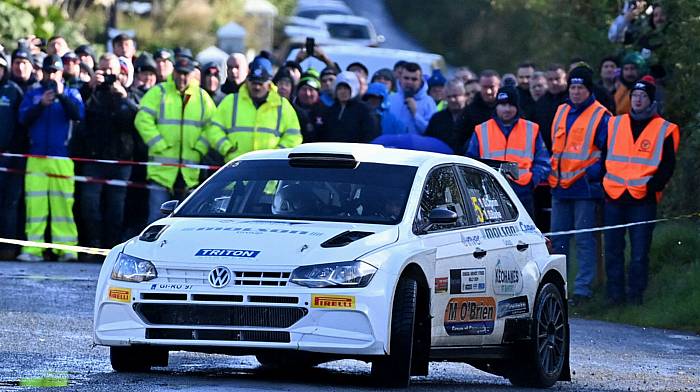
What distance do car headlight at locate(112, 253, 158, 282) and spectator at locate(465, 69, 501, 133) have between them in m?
8.82

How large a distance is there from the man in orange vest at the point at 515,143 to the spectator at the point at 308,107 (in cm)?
297

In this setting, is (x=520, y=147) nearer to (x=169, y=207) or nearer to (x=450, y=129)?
(x=450, y=129)

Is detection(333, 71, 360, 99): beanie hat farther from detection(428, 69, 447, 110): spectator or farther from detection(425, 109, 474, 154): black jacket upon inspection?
detection(428, 69, 447, 110): spectator

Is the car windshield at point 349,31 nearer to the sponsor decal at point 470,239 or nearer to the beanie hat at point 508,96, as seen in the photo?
the beanie hat at point 508,96

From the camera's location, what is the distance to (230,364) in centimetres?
1188

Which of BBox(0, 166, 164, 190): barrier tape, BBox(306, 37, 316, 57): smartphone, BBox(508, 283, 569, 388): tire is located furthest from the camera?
BBox(306, 37, 316, 57): smartphone

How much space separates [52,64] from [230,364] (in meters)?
8.25

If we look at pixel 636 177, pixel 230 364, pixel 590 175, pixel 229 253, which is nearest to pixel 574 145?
pixel 590 175

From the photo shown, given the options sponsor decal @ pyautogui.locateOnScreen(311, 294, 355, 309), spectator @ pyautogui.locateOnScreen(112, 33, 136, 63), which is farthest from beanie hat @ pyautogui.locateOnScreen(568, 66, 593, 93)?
sponsor decal @ pyautogui.locateOnScreen(311, 294, 355, 309)

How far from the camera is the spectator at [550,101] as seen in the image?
18859 millimetres

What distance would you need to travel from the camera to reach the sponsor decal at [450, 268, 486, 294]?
10922mm

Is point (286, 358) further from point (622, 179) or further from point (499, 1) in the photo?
point (499, 1)

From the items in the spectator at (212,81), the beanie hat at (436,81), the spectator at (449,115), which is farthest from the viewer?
the beanie hat at (436,81)

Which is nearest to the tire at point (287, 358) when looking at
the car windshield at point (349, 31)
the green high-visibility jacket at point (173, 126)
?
the green high-visibility jacket at point (173, 126)
